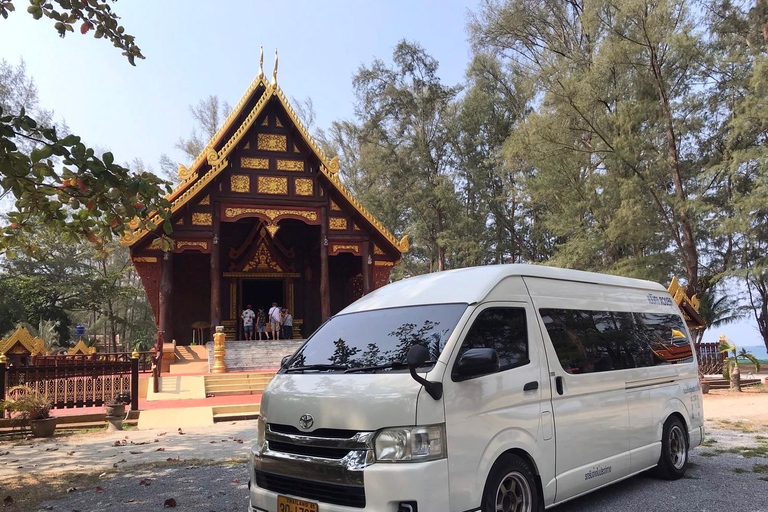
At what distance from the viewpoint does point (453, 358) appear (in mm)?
3545

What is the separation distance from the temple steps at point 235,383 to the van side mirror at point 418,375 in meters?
11.2

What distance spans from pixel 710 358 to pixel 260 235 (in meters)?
16.0

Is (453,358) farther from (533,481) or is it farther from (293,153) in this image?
(293,153)

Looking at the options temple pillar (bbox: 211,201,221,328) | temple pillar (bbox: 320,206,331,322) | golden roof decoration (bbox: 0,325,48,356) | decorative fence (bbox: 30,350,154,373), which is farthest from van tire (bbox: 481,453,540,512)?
temple pillar (bbox: 320,206,331,322)

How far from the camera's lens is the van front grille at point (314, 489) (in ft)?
10.7

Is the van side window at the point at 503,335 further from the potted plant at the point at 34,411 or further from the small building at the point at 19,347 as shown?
the small building at the point at 19,347

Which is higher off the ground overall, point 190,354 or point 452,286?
point 452,286

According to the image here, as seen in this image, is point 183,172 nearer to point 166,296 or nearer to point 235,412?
point 166,296

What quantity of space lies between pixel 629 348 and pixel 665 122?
17846 millimetres

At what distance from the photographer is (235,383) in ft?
46.7

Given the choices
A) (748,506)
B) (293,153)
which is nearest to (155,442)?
(748,506)

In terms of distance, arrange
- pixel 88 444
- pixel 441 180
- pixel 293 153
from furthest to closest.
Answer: pixel 441 180 < pixel 293 153 < pixel 88 444

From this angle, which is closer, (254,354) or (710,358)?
(254,354)

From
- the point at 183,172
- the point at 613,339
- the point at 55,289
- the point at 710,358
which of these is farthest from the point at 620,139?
the point at 55,289
